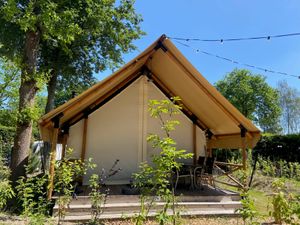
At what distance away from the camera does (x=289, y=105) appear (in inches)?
1740

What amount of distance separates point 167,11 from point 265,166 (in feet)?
21.9

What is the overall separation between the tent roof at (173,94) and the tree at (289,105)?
36.9 meters

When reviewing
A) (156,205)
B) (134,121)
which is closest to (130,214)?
(156,205)

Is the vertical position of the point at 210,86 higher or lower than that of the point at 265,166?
higher

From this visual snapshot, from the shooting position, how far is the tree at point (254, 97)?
24984 mm

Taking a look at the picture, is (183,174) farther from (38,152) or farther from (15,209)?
(38,152)

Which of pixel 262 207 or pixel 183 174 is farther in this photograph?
pixel 183 174

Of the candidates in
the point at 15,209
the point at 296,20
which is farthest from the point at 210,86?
the point at 15,209

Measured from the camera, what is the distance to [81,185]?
290 inches

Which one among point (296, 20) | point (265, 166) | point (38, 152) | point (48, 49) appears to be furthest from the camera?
point (38, 152)

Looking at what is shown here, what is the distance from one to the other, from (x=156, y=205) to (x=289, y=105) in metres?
44.5

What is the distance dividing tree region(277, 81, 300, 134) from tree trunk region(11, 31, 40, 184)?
39824 millimetres

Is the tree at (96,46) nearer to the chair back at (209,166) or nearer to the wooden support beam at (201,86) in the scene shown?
the wooden support beam at (201,86)

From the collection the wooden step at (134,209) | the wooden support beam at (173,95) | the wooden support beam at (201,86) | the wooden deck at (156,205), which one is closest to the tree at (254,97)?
the wooden support beam at (173,95)
